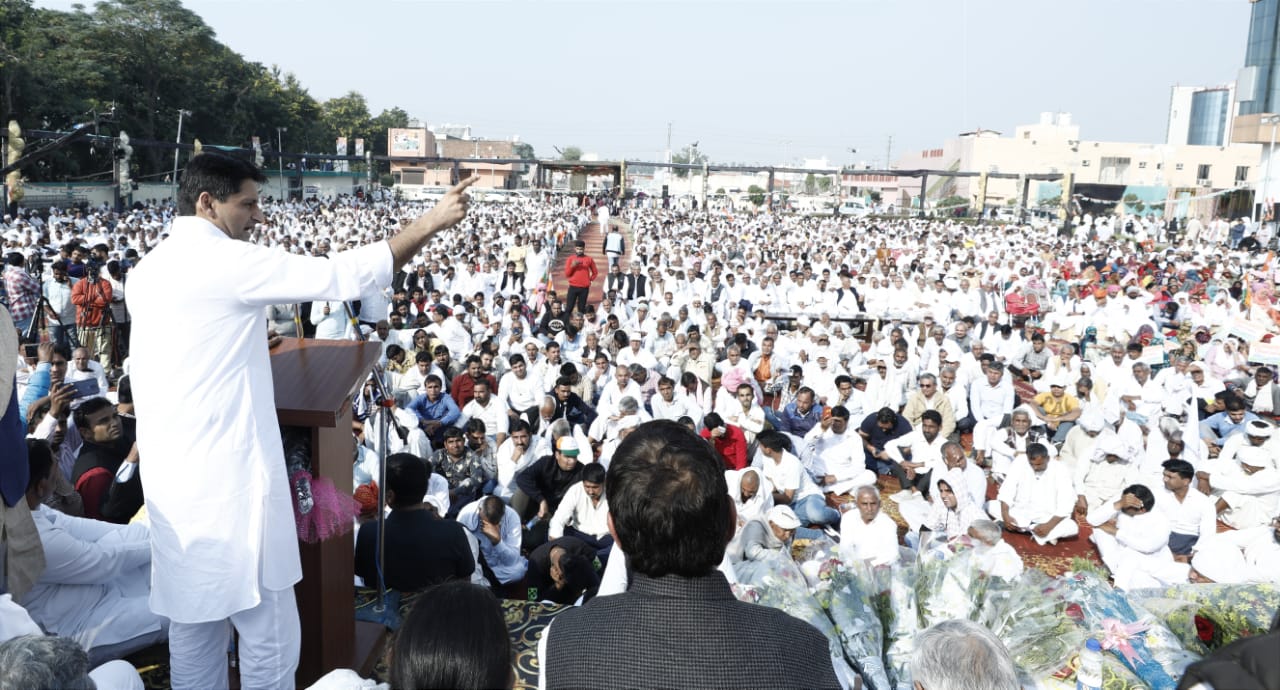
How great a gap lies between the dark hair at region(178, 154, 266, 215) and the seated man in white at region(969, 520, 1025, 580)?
2.31m

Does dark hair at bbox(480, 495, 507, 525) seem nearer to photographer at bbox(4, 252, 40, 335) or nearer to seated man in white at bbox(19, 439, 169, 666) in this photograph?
seated man in white at bbox(19, 439, 169, 666)

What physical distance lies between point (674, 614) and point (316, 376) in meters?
1.23

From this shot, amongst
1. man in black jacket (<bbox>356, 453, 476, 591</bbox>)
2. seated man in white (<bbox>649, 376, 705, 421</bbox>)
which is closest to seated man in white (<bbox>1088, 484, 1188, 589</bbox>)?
seated man in white (<bbox>649, 376, 705, 421</bbox>)

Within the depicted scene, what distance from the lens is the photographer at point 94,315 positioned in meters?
6.98

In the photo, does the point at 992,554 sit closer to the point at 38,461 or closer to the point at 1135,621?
the point at 1135,621

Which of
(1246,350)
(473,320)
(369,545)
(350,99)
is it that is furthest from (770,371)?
(350,99)

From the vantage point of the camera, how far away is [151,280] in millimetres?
1626

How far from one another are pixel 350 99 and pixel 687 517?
57829mm

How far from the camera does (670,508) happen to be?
117 cm

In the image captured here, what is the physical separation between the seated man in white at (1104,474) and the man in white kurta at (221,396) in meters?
5.11

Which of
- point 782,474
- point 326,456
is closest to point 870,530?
point 782,474

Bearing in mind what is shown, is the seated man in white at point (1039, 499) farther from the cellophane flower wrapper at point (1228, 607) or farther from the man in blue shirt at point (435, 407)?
the man in blue shirt at point (435, 407)

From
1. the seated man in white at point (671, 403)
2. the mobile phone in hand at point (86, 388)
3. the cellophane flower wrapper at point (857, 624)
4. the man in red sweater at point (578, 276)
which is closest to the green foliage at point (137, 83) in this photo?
the man in red sweater at point (578, 276)

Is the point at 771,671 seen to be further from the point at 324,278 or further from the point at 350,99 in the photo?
the point at 350,99
